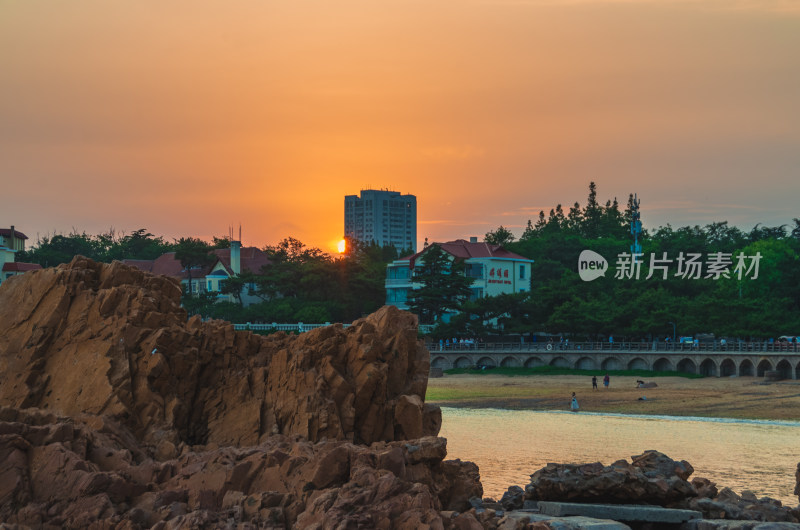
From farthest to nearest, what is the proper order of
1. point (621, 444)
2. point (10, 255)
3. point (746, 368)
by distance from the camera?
point (10, 255), point (746, 368), point (621, 444)

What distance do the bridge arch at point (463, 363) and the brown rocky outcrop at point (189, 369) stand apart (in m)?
58.7

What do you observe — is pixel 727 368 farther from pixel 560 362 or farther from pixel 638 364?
pixel 560 362

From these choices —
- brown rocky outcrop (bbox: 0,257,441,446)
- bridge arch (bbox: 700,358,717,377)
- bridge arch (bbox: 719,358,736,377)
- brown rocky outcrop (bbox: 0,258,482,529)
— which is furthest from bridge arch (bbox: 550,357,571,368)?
brown rocky outcrop (bbox: 0,257,441,446)

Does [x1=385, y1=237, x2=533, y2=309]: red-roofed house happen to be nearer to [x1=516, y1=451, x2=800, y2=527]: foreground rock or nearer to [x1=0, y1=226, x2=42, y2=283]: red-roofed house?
[x1=0, y1=226, x2=42, y2=283]: red-roofed house

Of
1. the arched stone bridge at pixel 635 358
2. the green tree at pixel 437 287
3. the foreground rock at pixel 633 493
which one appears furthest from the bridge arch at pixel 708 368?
the foreground rock at pixel 633 493

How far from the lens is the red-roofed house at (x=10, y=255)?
80812 millimetres

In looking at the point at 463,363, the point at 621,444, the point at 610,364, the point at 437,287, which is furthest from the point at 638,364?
the point at 621,444

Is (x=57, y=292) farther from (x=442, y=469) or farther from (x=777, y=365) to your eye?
(x=777, y=365)

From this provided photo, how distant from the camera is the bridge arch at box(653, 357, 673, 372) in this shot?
232 ft

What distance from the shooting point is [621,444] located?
120ft

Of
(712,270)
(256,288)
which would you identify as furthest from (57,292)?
(256,288)

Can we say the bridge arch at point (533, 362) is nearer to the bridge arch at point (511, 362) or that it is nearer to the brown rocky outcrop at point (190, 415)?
the bridge arch at point (511, 362)

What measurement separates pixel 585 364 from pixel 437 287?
17701mm

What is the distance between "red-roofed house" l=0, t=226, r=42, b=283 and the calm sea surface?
148ft
